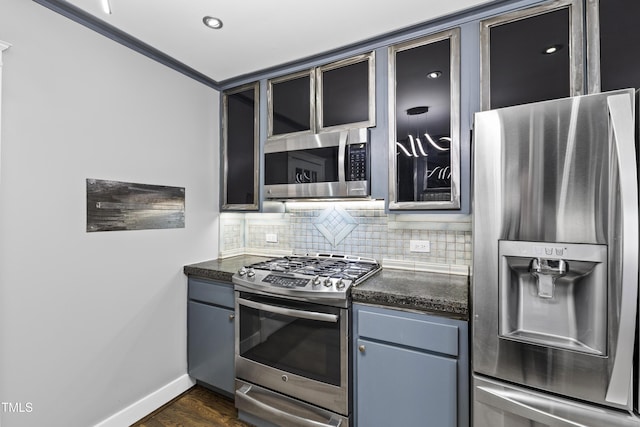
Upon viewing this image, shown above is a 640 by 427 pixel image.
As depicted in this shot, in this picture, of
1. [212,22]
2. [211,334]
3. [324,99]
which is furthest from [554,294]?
[212,22]

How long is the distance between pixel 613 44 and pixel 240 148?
2.35 meters

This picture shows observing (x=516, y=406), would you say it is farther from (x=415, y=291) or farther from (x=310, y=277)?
(x=310, y=277)

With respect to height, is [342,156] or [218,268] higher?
[342,156]

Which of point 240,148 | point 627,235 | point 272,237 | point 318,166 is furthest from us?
point 272,237

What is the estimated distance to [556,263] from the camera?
3.69ft

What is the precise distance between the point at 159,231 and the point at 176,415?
127cm

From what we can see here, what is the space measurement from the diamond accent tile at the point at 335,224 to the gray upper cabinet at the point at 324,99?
2.21 ft

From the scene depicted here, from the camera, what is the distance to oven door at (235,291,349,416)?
1.66m

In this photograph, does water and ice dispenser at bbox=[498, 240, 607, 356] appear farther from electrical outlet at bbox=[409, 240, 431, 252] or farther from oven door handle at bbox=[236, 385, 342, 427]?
oven door handle at bbox=[236, 385, 342, 427]

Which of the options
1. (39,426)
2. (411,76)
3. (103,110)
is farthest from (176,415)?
(411,76)

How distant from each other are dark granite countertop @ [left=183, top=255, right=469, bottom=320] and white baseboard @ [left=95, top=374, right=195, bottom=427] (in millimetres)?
871

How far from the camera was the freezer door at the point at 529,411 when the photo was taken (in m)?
1.08

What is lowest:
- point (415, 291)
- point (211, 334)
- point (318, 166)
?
point (211, 334)

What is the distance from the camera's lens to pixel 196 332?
7.51 feet
